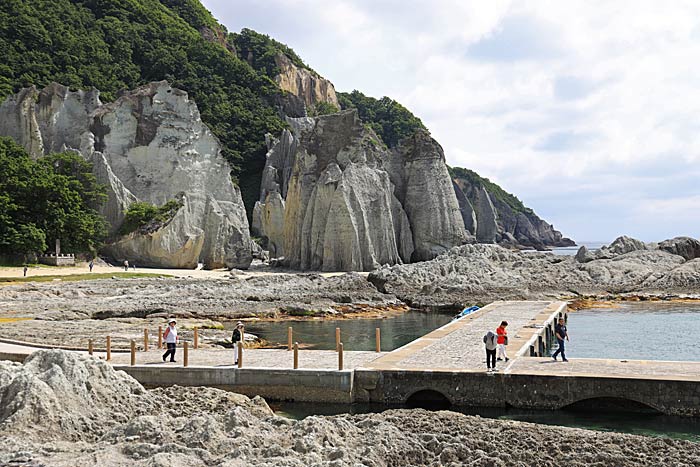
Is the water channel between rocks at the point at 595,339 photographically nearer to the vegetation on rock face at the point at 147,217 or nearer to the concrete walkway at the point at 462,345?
the concrete walkway at the point at 462,345

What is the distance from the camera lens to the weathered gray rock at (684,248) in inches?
2522

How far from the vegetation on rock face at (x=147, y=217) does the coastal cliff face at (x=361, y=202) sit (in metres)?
12.3

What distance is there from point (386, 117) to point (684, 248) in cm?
10669

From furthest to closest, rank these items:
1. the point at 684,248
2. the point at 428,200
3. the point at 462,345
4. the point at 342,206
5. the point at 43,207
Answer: the point at 428,200
the point at 684,248
the point at 342,206
the point at 43,207
the point at 462,345

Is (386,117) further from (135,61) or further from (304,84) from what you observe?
(135,61)

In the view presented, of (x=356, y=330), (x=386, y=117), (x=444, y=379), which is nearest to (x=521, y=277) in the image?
(x=356, y=330)

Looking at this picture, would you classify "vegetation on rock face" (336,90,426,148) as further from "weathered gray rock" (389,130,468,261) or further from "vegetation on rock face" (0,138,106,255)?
"vegetation on rock face" (0,138,106,255)

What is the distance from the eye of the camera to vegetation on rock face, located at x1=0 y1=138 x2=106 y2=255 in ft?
188

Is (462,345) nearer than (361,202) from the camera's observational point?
Yes

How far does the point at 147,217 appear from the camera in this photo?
65.8 meters

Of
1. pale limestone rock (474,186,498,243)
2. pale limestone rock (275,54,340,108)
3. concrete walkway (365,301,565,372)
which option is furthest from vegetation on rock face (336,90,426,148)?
concrete walkway (365,301,565,372)

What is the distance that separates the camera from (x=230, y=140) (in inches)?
4419

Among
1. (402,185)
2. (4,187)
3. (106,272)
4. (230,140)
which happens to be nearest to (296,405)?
(106,272)

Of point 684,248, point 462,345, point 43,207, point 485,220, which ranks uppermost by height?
point 485,220
